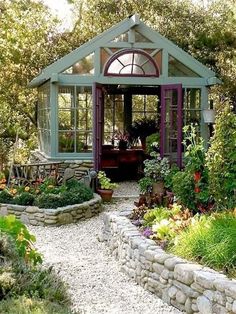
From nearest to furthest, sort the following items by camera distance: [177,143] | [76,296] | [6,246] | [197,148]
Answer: [6,246]
[76,296]
[197,148]
[177,143]

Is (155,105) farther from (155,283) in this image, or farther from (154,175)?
(155,283)

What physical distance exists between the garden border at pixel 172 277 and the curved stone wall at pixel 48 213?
6.90ft

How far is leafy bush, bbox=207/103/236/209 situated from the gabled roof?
18.3 feet

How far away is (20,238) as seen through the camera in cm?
546

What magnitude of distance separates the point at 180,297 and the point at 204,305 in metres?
0.42

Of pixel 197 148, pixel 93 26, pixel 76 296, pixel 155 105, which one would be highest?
pixel 93 26

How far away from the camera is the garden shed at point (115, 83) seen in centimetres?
1153

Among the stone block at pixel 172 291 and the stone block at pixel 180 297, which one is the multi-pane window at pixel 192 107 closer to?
the stone block at pixel 172 291

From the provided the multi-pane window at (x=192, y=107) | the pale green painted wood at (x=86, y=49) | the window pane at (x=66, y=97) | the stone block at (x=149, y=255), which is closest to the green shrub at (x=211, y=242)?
the stone block at (x=149, y=255)

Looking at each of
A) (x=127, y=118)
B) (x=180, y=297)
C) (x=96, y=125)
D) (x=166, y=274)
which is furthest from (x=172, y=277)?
(x=127, y=118)

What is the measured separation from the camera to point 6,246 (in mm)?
4781

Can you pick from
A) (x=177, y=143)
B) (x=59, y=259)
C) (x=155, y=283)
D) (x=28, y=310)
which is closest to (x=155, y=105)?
(x=177, y=143)

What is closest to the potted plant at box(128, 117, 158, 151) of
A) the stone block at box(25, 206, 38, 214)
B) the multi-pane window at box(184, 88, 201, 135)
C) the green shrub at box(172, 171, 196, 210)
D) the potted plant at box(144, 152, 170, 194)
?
the multi-pane window at box(184, 88, 201, 135)

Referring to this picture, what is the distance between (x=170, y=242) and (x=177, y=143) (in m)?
5.79
